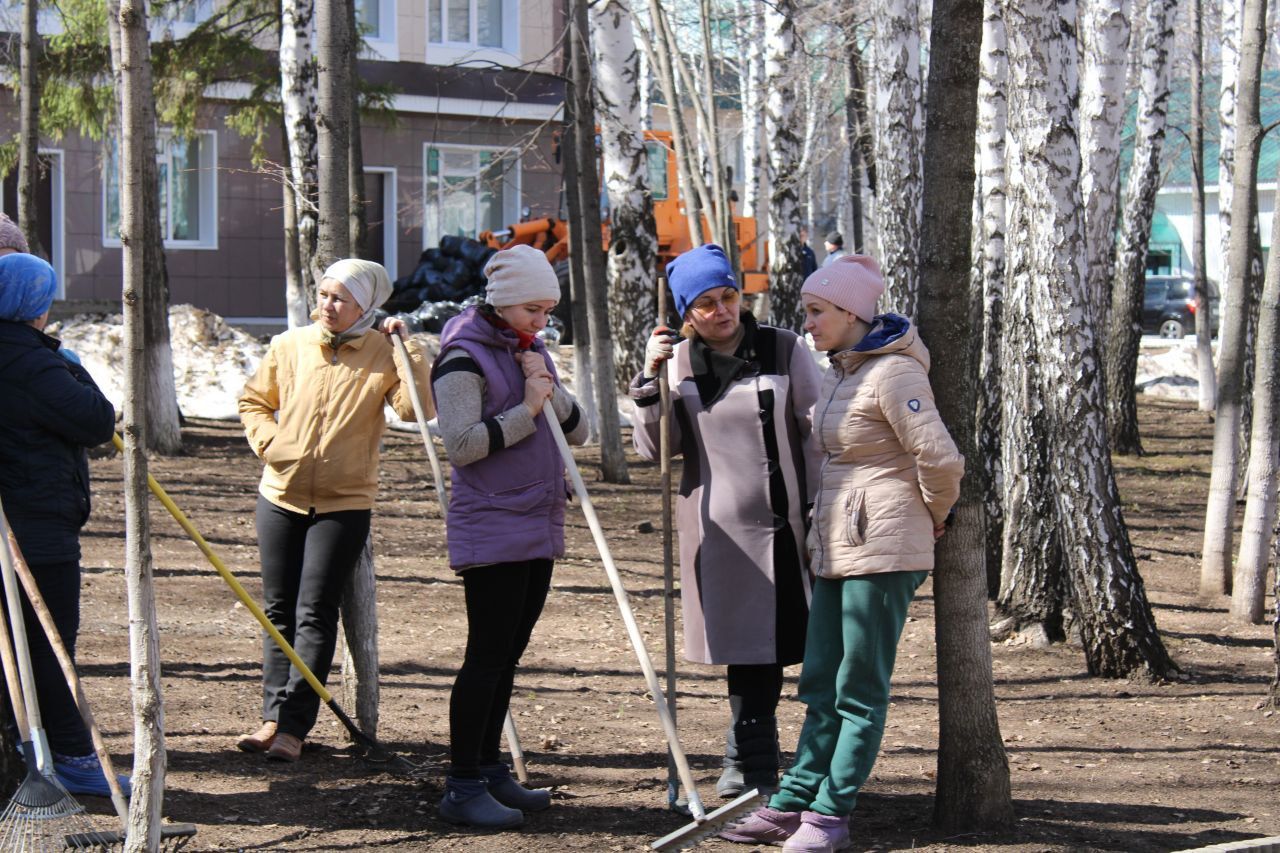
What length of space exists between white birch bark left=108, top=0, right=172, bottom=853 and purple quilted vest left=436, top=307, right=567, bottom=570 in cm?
100

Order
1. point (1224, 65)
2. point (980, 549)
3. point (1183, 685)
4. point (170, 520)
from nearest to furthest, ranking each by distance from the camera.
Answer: point (980, 549) → point (1183, 685) → point (170, 520) → point (1224, 65)

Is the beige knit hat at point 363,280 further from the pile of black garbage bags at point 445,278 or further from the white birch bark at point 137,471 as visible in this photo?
the pile of black garbage bags at point 445,278

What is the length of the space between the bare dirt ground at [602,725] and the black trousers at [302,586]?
231 mm

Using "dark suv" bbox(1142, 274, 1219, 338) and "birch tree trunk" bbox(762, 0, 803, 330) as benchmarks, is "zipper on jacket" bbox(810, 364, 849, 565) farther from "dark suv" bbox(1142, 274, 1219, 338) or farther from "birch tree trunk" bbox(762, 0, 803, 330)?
"dark suv" bbox(1142, 274, 1219, 338)

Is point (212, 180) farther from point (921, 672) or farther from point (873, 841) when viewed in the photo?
point (873, 841)

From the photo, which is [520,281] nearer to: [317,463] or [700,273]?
[700,273]

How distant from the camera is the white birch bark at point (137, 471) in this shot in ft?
12.1

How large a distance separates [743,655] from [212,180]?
20754mm

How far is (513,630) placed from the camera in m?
4.63

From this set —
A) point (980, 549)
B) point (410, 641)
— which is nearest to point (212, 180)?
point (410, 641)

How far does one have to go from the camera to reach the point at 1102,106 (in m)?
10.8

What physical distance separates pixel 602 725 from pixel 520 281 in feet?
7.45

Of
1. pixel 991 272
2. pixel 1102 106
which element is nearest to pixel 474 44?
pixel 1102 106

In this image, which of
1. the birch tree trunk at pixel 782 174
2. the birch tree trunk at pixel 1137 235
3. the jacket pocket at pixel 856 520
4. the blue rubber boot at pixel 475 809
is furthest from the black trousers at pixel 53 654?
the birch tree trunk at pixel 782 174
